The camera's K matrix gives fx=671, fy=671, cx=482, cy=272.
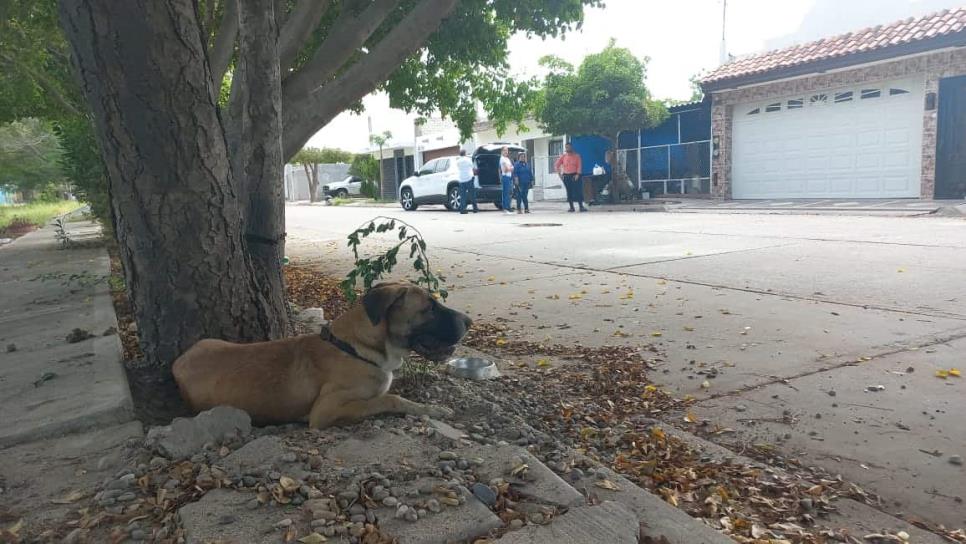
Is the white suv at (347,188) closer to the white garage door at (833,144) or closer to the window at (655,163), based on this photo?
the window at (655,163)

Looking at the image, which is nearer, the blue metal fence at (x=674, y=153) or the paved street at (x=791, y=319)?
the paved street at (x=791, y=319)

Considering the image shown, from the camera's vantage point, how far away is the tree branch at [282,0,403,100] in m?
5.86

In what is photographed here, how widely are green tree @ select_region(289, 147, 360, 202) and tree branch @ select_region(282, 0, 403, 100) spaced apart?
37.4m

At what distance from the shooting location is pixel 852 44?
17766 mm

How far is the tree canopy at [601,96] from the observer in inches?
794

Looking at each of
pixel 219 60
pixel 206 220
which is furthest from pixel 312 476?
pixel 219 60

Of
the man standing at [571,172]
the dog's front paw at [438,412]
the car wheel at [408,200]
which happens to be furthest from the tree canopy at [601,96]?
the dog's front paw at [438,412]

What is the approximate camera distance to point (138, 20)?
10.8 feet

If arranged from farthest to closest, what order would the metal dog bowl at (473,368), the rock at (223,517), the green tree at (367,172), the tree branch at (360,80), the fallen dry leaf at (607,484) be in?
1. the green tree at (367,172)
2. the tree branch at (360,80)
3. the metal dog bowl at (473,368)
4. the fallen dry leaf at (607,484)
5. the rock at (223,517)

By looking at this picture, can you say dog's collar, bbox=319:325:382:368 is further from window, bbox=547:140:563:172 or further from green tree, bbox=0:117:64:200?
green tree, bbox=0:117:64:200

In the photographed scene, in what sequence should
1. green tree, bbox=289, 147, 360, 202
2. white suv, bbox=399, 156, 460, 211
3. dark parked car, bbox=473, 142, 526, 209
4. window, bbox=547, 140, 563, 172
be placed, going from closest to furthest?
dark parked car, bbox=473, 142, 526, 209, white suv, bbox=399, 156, 460, 211, window, bbox=547, 140, 563, 172, green tree, bbox=289, 147, 360, 202

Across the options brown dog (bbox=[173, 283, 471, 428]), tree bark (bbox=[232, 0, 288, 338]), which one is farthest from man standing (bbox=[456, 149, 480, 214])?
brown dog (bbox=[173, 283, 471, 428])

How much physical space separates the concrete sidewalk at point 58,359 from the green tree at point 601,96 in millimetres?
14687

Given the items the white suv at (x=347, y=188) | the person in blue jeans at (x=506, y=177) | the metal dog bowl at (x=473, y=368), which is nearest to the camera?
the metal dog bowl at (x=473, y=368)
